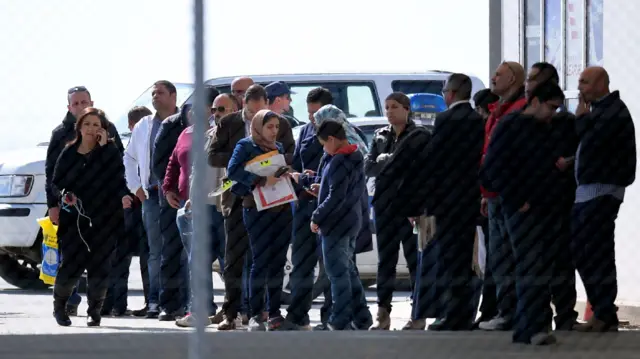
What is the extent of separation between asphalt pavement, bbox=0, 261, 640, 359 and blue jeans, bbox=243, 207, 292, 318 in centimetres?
42

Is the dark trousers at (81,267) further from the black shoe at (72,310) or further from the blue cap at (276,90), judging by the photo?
the blue cap at (276,90)

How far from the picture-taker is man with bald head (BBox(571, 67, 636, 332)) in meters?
8.55

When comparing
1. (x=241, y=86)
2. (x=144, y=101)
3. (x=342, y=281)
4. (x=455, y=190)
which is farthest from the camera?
(x=144, y=101)

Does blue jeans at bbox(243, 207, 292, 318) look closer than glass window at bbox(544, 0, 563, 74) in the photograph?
Yes

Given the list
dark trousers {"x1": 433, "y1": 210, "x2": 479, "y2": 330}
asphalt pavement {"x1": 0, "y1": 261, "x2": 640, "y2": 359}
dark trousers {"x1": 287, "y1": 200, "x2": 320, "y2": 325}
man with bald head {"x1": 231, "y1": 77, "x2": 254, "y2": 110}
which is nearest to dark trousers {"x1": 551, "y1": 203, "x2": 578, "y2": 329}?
asphalt pavement {"x1": 0, "y1": 261, "x2": 640, "y2": 359}

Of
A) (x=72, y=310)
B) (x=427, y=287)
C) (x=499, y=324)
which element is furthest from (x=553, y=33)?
(x=72, y=310)

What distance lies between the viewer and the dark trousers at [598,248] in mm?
8672

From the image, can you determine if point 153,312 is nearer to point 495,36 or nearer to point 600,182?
point 495,36

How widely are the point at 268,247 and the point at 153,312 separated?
1.81 m

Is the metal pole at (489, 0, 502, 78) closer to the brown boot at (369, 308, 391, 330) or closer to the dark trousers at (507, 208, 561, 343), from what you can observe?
the brown boot at (369, 308, 391, 330)

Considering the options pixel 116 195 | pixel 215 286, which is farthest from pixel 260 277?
pixel 215 286

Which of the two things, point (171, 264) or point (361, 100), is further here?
point (361, 100)

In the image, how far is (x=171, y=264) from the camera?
1041cm

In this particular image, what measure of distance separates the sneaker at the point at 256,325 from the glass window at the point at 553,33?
300cm
